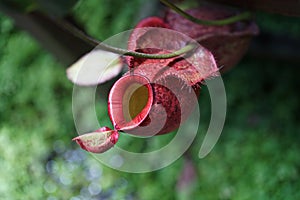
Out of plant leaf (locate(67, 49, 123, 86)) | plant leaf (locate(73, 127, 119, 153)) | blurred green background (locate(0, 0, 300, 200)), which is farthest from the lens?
blurred green background (locate(0, 0, 300, 200))

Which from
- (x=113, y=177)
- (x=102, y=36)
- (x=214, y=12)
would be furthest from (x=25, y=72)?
(x=214, y=12)

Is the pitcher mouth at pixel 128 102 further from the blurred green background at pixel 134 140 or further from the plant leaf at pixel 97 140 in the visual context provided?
the blurred green background at pixel 134 140

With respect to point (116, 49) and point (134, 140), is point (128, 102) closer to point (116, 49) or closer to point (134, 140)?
point (116, 49)

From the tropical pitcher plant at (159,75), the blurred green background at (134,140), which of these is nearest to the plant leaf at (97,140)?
the tropical pitcher plant at (159,75)

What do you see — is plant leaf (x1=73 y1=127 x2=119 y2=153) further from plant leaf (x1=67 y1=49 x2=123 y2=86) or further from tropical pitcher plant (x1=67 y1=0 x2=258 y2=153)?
plant leaf (x1=67 y1=49 x2=123 y2=86)

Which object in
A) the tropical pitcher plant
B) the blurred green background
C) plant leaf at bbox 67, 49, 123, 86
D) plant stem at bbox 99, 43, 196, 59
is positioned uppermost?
plant stem at bbox 99, 43, 196, 59

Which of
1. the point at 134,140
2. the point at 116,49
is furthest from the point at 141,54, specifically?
the point at 134,140

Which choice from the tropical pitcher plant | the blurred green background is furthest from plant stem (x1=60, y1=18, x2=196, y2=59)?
the blurred green background
